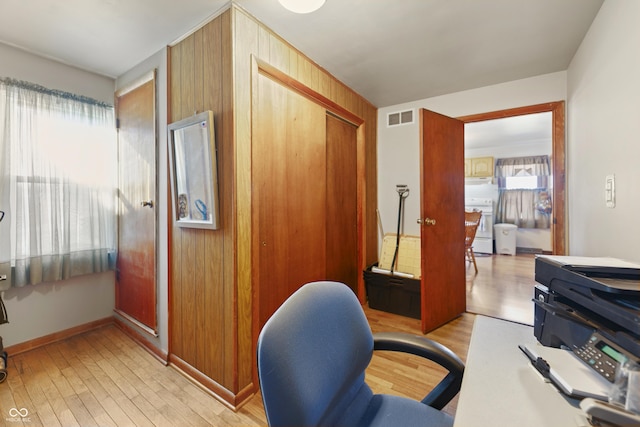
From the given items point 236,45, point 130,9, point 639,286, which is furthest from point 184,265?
point 639,286

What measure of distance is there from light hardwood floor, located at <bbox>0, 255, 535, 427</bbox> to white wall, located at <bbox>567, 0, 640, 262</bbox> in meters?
1.26

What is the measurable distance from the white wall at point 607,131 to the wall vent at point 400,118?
142 centimetres

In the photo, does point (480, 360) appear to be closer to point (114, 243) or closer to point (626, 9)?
point (626, 9)

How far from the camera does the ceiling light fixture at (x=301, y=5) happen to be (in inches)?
55.9

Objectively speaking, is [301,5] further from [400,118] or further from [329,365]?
[400,118]

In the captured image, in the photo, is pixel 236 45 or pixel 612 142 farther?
pixel 236 45

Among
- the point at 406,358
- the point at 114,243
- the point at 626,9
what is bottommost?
the point at 406,358

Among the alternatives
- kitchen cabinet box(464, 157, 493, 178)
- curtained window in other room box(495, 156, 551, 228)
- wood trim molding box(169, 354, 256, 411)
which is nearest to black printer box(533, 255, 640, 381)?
wood trim molding box(169, 354, 256, 411)

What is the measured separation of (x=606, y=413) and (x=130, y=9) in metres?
2.62

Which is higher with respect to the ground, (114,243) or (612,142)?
(612,142)

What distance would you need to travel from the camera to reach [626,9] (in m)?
1.25

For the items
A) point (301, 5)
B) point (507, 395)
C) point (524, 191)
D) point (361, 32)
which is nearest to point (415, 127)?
point (361, 32)

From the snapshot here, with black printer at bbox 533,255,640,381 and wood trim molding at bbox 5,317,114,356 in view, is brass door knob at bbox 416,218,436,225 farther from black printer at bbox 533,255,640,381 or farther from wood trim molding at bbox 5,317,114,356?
wood trim molding at bbox 5,317,114,356

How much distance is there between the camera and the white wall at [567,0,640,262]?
1.19m
